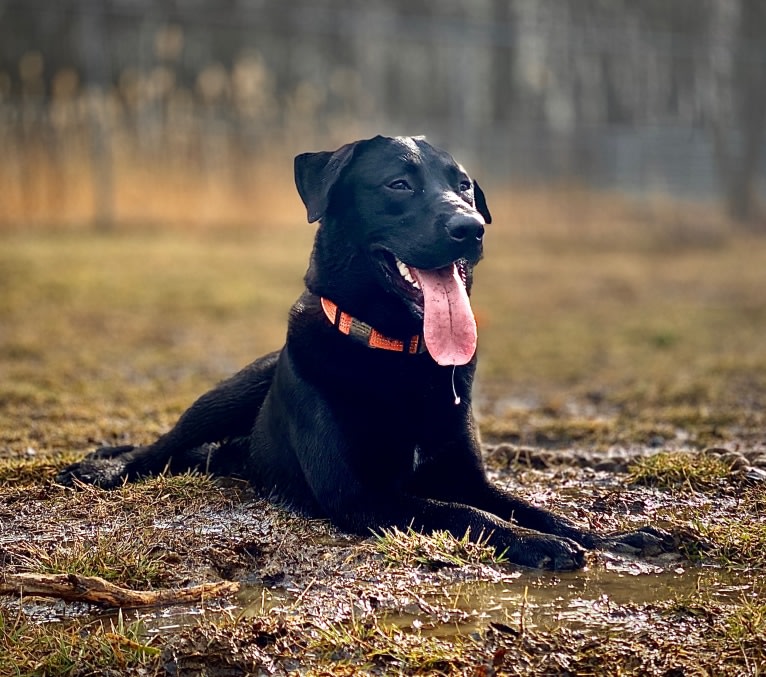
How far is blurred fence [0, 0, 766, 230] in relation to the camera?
14984 millimetres

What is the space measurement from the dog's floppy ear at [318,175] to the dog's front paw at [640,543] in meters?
1.57

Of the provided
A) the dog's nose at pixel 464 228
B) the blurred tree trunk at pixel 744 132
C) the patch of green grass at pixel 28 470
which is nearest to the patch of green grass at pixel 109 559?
the patch of green grass at pixel 28 470

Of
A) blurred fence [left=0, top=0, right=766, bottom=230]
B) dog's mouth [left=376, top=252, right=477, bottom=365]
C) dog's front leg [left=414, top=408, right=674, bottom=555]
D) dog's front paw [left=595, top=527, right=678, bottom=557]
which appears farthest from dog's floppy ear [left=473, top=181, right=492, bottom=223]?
blurred fence [left=0, top=0, right=766, bottom=230]

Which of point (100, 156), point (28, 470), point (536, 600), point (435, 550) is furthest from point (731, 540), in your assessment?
point (100, 156)

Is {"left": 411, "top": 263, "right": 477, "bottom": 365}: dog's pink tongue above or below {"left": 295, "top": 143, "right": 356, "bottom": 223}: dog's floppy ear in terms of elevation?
below

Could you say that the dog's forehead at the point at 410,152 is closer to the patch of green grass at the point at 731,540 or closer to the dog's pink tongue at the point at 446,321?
the dog's pink tongue at the point at 446,321

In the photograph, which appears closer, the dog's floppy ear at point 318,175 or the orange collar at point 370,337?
the orange collar at point 370,337

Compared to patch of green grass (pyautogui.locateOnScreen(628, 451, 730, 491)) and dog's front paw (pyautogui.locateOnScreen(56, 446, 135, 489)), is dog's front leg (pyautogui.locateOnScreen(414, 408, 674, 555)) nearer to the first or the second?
patch of green grass (pyautogui.locateOnScreen(628, 451, 730, 491))

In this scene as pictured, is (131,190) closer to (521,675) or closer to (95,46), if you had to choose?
(95,46)

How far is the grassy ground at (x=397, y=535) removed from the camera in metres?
2.92

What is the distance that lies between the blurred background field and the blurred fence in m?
0.05

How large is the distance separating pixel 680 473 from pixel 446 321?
4.55 feet

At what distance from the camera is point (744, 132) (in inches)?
851

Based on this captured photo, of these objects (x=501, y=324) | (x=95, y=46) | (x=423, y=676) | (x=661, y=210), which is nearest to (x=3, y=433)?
(x=423, y=676)
